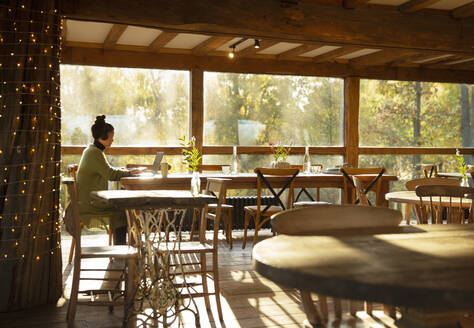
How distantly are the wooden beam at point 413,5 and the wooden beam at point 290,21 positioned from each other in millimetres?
93

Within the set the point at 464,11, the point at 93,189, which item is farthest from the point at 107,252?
the point at 464,11

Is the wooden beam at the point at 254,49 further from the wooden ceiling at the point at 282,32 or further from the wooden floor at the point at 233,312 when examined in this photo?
the wooden floor at the point at 233,312

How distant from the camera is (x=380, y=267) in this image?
1.30 meters

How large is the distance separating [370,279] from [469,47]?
5611 mm

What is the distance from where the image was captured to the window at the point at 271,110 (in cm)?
777

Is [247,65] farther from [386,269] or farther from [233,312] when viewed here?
[386,269]

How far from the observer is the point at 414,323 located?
4.30 ft

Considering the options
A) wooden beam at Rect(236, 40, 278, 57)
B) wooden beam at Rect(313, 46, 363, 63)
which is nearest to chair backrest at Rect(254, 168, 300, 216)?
wooden beam at Rect(236, 40, 278, 57)

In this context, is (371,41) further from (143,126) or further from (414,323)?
(414,323)

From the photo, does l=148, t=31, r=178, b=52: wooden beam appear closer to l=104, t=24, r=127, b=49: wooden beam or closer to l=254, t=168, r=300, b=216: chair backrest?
l=104, t=24, r=127, b=49: wooden beam

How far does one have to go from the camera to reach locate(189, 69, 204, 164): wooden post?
297 inches

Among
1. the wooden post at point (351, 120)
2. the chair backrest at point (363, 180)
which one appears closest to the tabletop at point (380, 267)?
the chair backrest at point (363, 180)

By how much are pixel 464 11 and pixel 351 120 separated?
281 cm

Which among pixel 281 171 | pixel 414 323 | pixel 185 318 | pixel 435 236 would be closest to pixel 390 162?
pixel 281 171
